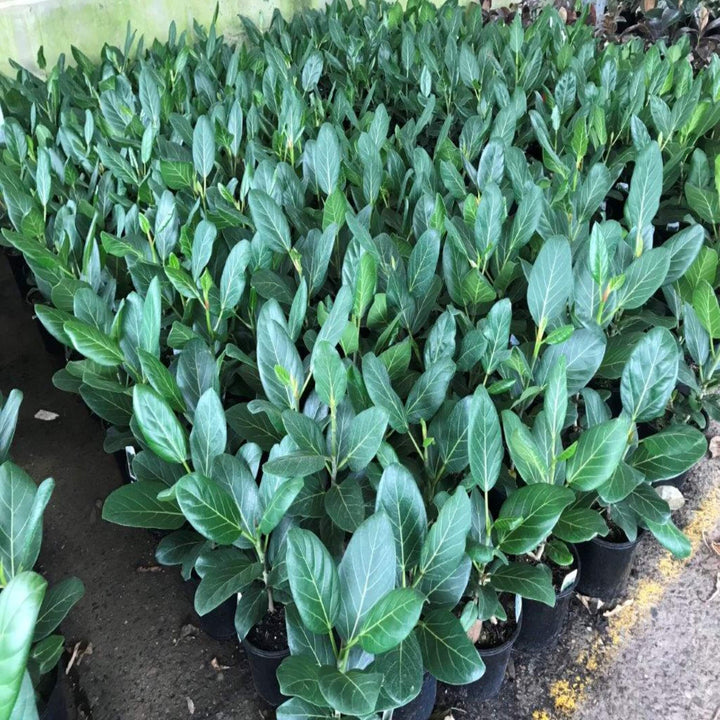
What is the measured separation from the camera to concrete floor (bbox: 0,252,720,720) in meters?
1.36

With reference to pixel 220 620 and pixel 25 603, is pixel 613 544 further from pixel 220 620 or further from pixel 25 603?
pixel 25 603

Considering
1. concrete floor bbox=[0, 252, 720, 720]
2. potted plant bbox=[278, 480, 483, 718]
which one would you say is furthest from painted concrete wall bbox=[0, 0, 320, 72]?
potted plant bbox=[278, 480, 483, 718]

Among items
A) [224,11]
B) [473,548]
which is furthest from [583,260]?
[224,11]

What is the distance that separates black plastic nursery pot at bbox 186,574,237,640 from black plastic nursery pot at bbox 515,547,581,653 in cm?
61

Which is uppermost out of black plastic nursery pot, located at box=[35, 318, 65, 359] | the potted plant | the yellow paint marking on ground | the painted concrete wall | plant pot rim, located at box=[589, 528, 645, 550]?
the painted concrete wall

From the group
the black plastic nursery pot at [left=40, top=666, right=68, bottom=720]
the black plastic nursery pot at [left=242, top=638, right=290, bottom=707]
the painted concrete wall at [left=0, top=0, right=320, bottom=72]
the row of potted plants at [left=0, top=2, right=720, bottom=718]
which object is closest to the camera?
the row of potted plants at [left=0, top=2, right=720, bottom=718]

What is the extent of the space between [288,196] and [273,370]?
0.65 meters

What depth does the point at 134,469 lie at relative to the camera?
1.14 meters

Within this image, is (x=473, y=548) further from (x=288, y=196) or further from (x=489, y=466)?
(x=288, y=196)

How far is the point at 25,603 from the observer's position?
24.3 inches

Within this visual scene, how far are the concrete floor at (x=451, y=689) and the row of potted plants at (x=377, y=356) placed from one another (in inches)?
4.1

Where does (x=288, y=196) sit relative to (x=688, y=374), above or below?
above

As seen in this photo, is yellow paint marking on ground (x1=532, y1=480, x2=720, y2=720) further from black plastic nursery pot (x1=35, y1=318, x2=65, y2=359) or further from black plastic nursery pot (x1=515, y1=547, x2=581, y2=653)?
black plastic nursery pot (x1=35, y1=318, x2=65, y2=359)

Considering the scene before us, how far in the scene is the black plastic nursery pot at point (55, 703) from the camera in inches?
41.9
